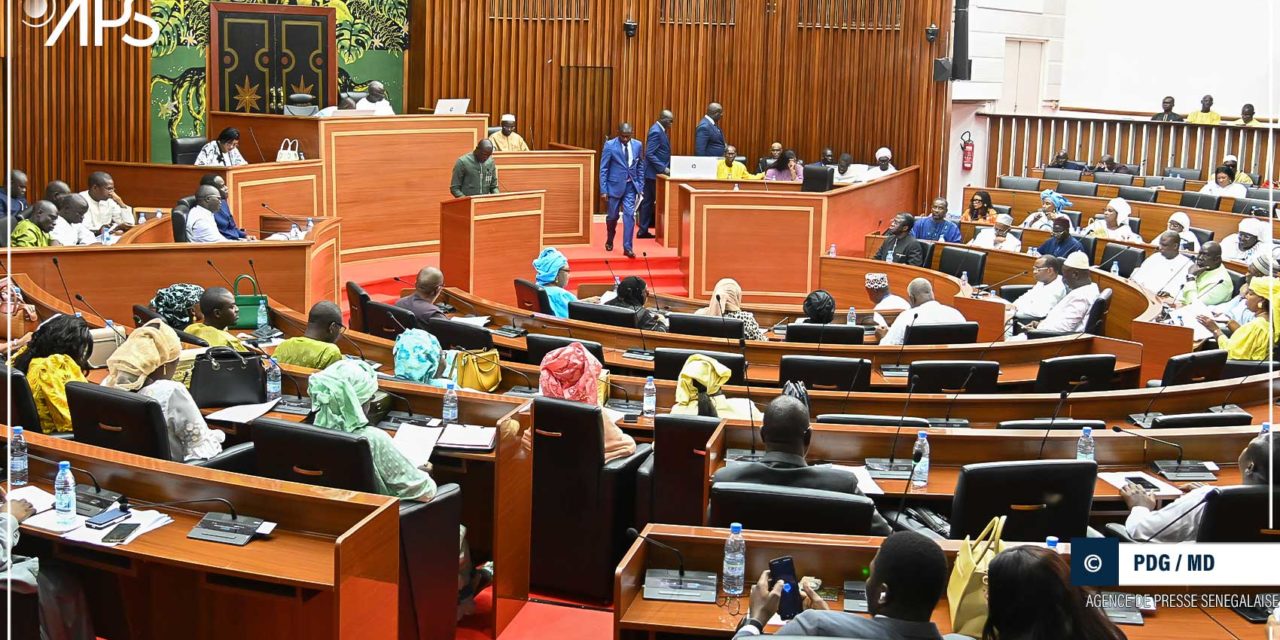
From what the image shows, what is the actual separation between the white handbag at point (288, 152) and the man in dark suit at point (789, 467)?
8.04 meters

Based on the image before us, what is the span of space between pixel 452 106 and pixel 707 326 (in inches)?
267

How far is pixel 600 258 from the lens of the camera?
12.4m

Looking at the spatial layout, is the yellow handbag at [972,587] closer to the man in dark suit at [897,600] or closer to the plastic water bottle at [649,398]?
the man in dark suit at [897,600]

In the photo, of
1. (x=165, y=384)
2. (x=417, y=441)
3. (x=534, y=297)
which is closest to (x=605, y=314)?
(x=534, y=297)

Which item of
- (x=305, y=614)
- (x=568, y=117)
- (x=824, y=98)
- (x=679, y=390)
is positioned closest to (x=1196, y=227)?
(x=824, y=98)

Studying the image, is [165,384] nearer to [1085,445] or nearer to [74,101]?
[1085,445]

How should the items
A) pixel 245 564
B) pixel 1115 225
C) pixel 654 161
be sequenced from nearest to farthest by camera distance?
pixel 245 564 → pixel 1115 225 → pixel 654 161

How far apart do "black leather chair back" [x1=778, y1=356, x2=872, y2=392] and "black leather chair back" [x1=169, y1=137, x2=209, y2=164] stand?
23.6ft

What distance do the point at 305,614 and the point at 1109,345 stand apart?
5180 millimetres

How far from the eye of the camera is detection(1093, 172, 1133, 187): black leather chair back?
1381 centimetres

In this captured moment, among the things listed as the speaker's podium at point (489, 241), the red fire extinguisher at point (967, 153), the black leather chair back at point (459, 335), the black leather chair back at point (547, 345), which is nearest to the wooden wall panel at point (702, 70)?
the red fire extinguisher at point (967, 153)

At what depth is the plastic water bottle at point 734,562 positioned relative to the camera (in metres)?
3.43

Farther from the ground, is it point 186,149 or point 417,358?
point 186,149
